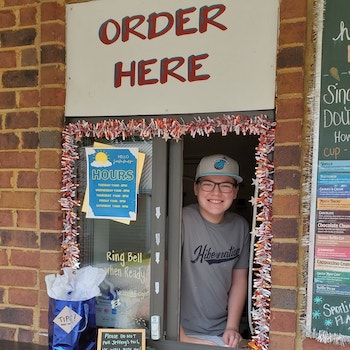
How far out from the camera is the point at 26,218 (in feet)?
7.76

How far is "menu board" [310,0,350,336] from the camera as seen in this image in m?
1.89

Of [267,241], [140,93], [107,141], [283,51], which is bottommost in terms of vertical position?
[267,241]

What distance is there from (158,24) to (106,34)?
0.29 meters

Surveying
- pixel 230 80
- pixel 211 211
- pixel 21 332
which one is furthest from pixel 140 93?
pixel 21 332

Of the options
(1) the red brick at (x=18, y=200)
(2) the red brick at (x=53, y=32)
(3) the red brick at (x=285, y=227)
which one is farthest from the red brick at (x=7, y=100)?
(3) the red brick at (x=285, y=227)

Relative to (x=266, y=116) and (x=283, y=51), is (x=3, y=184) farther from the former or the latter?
(x=283, y=51)

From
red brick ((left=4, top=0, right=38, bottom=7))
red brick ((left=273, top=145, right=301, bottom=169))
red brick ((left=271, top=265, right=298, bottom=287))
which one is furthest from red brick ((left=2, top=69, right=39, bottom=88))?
red brick ((left=271, top=265, right=298, bottom=287))

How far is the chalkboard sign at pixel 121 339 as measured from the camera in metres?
2.16

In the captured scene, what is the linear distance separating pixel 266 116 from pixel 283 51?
0.30m

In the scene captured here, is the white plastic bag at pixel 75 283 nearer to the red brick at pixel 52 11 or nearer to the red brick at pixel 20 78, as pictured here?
the red brick at pixel 20 78

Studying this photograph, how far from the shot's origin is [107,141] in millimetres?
2342

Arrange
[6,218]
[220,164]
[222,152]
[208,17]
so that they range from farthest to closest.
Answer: [222,152] < [220,164] < [6,218] < [208,17]

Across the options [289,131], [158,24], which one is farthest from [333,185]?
[158,24]

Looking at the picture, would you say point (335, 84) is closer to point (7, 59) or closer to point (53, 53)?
point (53, 53)
